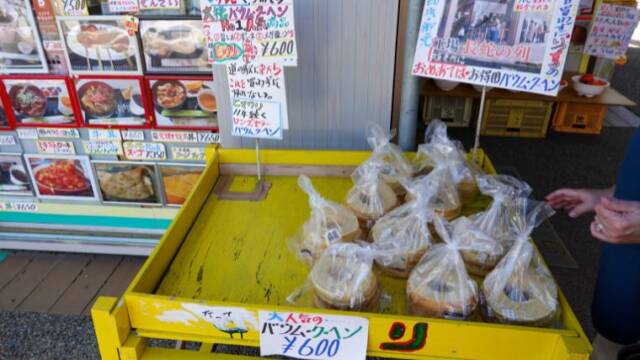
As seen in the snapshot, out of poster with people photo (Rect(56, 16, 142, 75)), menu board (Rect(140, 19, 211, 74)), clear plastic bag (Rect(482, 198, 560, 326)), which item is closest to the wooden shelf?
menu board (Rect(140, 19, 211, 74))

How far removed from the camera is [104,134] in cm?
279

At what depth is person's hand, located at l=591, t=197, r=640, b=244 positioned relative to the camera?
1127mm

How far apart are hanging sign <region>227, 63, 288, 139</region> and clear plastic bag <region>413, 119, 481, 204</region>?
533 mm

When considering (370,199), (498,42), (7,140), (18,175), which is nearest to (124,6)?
(7,140)

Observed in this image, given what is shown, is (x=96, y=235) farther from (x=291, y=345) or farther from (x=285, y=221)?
(x=291, y=345)

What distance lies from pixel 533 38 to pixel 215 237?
1221 mm

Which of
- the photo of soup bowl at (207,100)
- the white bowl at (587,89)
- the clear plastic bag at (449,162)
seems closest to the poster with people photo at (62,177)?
the photo of soup bowl at (207,100)

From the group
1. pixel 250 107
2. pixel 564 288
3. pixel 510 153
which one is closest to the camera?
pixel 250 107

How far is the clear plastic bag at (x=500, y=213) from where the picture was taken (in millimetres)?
1296

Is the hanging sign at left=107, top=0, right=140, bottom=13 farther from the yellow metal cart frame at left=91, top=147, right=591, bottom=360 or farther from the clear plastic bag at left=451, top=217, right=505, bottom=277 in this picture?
the clear plastic bag at left=451, top=217, right=505, bottom=277

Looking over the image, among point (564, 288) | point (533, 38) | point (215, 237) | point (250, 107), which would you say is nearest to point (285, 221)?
point (215, 237)

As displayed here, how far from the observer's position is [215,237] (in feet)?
4.88

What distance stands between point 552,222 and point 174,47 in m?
2.95

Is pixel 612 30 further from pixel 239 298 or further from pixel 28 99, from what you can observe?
pixel 28 99
